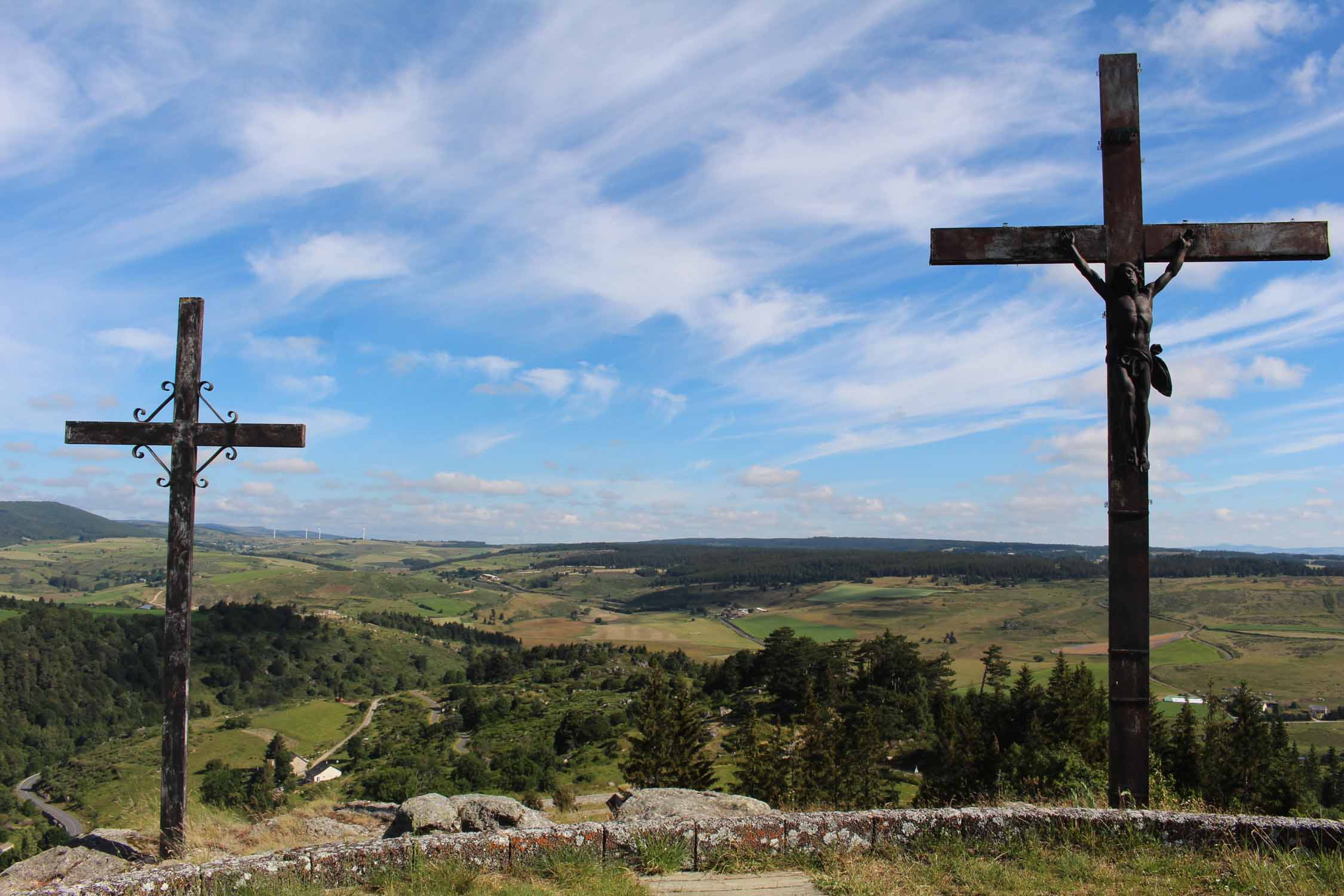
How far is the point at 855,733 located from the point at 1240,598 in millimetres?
180943

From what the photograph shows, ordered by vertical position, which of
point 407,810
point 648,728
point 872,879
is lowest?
point 648,728

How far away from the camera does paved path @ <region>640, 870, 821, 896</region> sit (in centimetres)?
580

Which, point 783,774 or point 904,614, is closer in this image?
point 783,774

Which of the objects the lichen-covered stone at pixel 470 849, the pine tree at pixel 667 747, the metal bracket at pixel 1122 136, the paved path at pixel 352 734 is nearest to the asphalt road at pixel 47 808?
the paved path at pixel 352 734

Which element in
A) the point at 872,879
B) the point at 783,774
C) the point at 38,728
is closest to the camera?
the point at 872,879

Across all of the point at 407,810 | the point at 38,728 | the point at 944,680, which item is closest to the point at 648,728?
the point at 407,810

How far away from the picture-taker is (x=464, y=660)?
183m

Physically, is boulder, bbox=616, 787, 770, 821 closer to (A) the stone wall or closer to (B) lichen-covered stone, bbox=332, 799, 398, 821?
(A) the stone wall

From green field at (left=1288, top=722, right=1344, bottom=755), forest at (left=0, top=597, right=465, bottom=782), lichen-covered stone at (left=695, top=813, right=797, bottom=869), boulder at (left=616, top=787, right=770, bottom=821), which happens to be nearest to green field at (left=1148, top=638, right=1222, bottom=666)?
green field at (left=1288, top=722, right=1344, bottom=755)

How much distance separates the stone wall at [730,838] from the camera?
588 cm

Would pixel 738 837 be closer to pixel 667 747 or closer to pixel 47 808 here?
pixel 667 747

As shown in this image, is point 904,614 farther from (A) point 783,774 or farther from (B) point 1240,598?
(A) point 783,774

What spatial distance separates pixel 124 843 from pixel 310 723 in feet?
392

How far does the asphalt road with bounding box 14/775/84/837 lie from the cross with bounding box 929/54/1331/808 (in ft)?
310
